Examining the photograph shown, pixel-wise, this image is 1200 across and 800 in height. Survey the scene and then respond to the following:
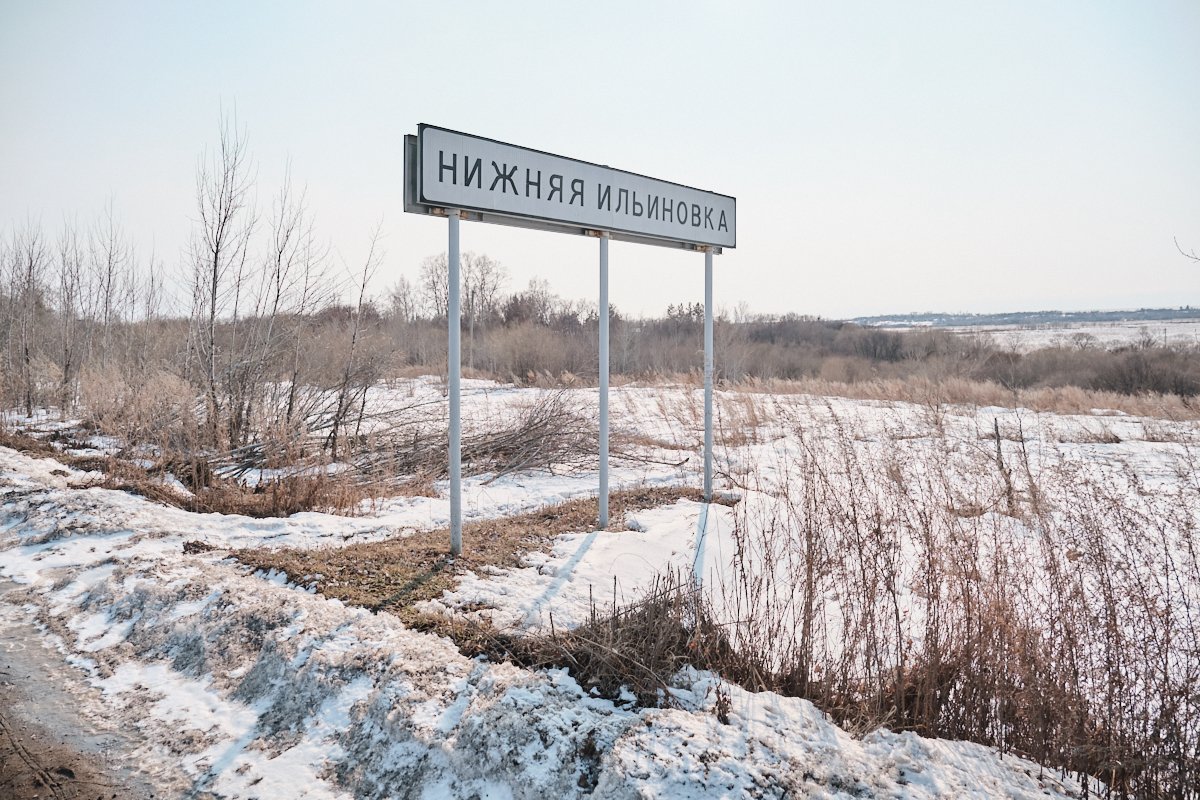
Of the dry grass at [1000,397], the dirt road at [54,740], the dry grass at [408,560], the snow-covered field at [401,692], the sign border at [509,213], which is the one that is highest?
the sign border at [509,213]

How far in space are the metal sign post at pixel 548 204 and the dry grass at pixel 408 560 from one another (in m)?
0.26

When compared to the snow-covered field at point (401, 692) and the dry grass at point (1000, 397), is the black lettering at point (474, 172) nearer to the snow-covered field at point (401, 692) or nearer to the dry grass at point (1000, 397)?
the snow-covered field at point (401, 692)

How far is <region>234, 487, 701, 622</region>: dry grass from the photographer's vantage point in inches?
158

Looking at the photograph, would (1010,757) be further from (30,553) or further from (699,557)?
(30,553)

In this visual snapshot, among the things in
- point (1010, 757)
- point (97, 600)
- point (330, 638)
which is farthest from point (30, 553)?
point (1010, 757)

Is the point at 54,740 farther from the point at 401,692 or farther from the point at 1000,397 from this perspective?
the point at 1000,397

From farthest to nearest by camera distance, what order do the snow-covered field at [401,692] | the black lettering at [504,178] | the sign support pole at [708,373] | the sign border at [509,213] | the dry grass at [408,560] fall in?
the sign support pole at [708,373], the black lettering at [504,178], the sign border at [509,213], the dry grass at [408,560], the snow-covered field at [401,692]

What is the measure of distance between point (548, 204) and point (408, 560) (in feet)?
8.91

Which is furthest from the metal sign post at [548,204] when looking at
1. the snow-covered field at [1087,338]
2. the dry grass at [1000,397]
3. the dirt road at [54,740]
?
the snow-covered field at [1087,338]

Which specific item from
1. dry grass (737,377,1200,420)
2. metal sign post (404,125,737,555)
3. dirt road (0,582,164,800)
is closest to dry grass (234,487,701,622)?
metal sign post (404,125,737,555)

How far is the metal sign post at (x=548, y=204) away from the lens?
4.39 m

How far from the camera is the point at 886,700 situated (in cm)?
323

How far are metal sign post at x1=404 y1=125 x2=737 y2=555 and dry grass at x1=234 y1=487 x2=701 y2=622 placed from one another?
0.86ft

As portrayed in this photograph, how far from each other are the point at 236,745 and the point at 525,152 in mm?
3940
